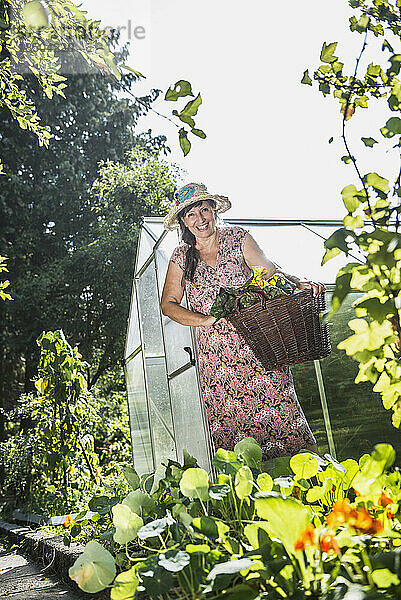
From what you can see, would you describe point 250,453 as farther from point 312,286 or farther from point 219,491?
point 312,286

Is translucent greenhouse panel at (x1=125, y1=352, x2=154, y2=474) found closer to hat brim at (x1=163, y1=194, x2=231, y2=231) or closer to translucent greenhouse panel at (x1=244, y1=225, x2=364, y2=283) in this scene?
translucent greenhouse panel at (x1=244, y1=225, x2=364, y2=283)

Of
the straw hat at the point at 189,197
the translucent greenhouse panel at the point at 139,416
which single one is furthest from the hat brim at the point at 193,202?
the translucent greenhouse panel at the point at 139,416

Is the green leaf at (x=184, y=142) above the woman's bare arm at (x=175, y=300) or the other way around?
the other way around

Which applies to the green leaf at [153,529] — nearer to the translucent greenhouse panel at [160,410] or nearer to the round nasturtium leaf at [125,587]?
the round nasturtium leaf at [125,587]

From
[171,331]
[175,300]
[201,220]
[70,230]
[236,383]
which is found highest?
[70,230]

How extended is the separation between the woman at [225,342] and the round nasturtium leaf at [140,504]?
1118 mm

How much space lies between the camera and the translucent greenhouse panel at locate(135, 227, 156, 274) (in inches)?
181

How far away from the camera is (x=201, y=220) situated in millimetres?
2971

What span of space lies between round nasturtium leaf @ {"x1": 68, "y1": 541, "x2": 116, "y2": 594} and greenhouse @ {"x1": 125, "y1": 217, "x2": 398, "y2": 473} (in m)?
2.03

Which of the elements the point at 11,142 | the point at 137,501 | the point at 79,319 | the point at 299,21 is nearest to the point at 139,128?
the point at 11,142

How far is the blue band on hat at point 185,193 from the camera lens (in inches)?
119

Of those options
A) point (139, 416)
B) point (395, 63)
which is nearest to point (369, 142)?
point (395, 63)

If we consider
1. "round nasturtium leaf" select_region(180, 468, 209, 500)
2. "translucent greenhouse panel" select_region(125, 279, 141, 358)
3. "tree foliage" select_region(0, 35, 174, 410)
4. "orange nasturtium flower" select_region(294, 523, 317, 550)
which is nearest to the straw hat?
"round nasturtium leaf" select_region(180, 468, 209, 500)

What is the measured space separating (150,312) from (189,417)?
4.20ft
